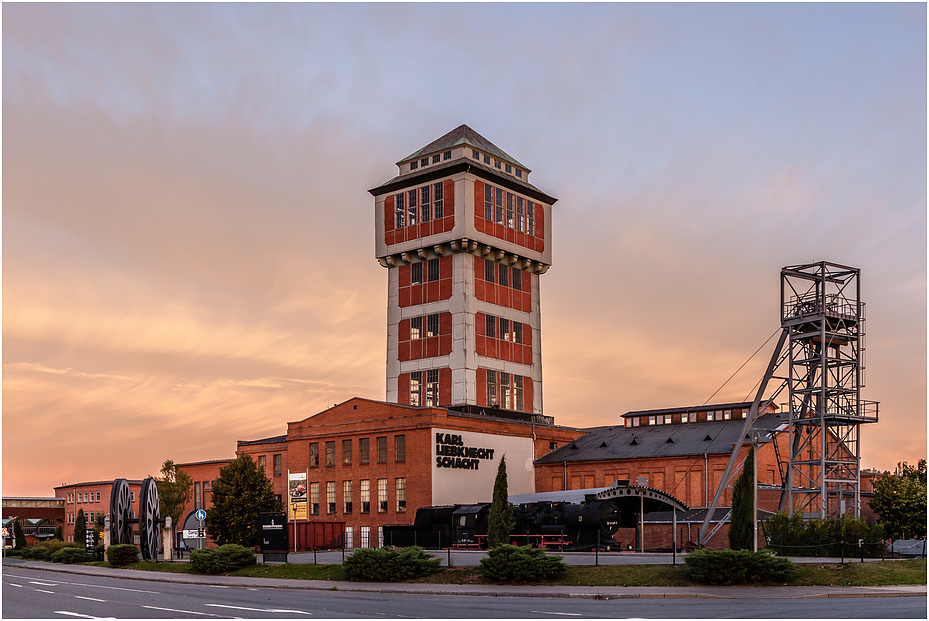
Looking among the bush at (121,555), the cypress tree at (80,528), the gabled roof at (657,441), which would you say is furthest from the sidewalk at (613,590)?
the cypress tree at (80,528)

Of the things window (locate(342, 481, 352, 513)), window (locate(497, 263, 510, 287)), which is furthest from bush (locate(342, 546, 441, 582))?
window (locate(497, 263, 510, 287))

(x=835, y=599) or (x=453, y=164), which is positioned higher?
(x=453, y=164)

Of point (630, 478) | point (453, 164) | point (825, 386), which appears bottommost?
point (630, 478)

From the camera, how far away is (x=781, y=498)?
60.5 meters

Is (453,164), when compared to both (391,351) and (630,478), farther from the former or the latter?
(630,478)

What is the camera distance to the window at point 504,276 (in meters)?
89.8

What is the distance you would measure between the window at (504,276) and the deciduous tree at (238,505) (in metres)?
27.9

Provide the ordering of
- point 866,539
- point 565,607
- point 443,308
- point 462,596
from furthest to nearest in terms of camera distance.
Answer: point 443,308, point 866,539, point 462,596, point 565,607

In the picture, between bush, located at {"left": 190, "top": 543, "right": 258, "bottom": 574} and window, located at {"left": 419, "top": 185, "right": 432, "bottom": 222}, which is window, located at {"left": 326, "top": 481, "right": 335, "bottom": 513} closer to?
window, located at {"left": 419, "top": 185, "right": 432, "bottom": 222}

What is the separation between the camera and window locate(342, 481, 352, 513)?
256 ft

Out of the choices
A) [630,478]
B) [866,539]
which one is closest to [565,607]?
[866,539]

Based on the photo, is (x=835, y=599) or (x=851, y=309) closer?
(x=835, y=599)

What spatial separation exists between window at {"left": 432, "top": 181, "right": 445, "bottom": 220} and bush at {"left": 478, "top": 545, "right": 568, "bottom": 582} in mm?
52899

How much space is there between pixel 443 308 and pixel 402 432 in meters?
15.2
